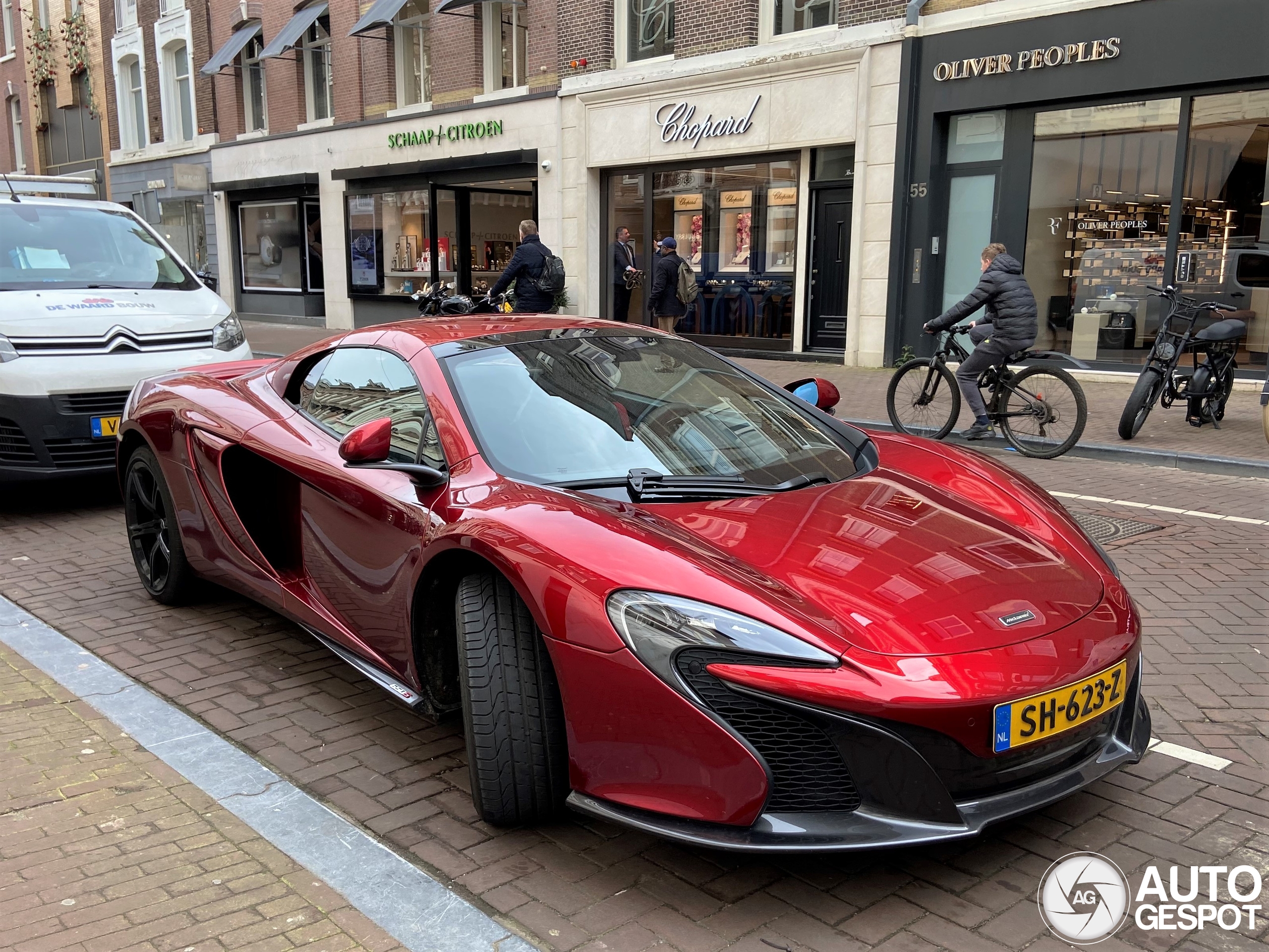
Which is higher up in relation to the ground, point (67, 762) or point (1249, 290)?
point (1249, 290)

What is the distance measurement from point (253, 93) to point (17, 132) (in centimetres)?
1697

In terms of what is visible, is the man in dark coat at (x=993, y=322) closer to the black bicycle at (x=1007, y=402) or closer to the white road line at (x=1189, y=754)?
the black bicycle at (x=1007, y=402)

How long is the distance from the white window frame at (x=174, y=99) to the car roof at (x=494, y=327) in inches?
1086

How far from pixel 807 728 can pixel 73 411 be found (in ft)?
19.1

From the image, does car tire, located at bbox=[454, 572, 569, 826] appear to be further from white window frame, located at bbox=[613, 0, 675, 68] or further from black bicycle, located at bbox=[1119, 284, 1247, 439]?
white window frame, located at bbox=[613, 0, 675, 68]

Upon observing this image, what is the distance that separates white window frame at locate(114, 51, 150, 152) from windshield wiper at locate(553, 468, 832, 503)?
105 ft

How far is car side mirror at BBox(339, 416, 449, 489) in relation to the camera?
318cm

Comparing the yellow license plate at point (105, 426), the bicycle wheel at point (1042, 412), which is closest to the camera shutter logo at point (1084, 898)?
the yellow license plate at point (105, 426)

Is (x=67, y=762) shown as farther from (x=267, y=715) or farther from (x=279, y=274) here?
(x=279, y=274)

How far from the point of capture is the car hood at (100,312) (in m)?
6.61

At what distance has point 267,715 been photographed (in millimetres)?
3787

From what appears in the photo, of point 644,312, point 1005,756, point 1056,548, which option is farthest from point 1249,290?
point 1005,756

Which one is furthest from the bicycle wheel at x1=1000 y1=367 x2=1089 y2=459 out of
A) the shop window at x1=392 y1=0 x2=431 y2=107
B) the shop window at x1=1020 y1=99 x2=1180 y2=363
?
the shop window at x1=392 y1=0 x2=431 y2=107

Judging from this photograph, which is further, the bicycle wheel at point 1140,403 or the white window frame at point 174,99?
the white window frame at point 174,99
